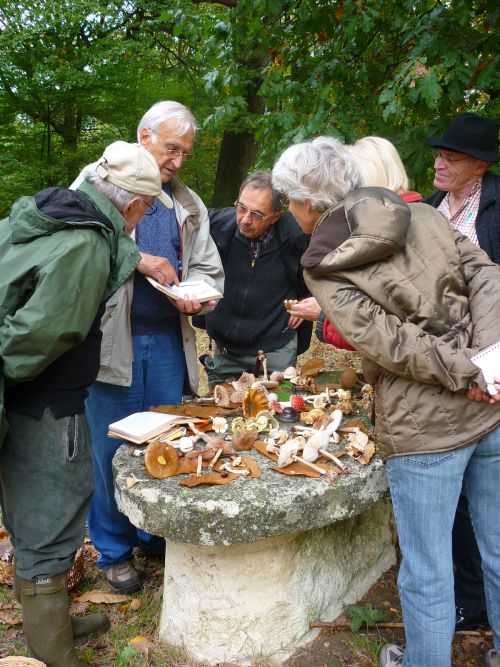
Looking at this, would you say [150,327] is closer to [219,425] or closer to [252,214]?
[219,425]

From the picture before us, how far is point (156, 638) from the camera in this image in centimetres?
285

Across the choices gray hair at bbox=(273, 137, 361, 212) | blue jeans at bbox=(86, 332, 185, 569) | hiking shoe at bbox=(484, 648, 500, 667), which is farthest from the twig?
gray hair at bbox=(273, 137, 361, 212)

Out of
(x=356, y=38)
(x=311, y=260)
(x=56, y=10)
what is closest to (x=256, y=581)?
(x=311, y=260)

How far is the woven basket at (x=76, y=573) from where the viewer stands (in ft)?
10.6

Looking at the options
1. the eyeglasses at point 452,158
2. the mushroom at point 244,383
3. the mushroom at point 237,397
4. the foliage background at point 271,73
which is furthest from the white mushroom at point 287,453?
the foliage background at point 271,73

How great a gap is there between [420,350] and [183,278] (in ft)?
5.32

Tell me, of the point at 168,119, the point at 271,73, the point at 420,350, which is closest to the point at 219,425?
the point at 420,350

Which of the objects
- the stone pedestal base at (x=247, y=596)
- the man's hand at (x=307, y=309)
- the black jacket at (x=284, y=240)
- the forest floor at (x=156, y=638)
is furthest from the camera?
the black jacket at (x=284, y=240)

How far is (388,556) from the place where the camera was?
333 centimetres

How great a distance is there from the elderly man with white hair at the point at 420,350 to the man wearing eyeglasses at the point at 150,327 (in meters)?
1.12

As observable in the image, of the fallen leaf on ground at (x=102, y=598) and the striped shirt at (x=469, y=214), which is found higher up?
the striped shirt at (x=469, y=214)

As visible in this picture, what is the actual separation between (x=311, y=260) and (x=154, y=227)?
1.34 meters

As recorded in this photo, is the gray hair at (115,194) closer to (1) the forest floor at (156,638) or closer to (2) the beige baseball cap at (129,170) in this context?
(2) the beige baseball cap at (129,170)

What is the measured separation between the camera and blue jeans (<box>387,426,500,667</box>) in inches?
82.0
